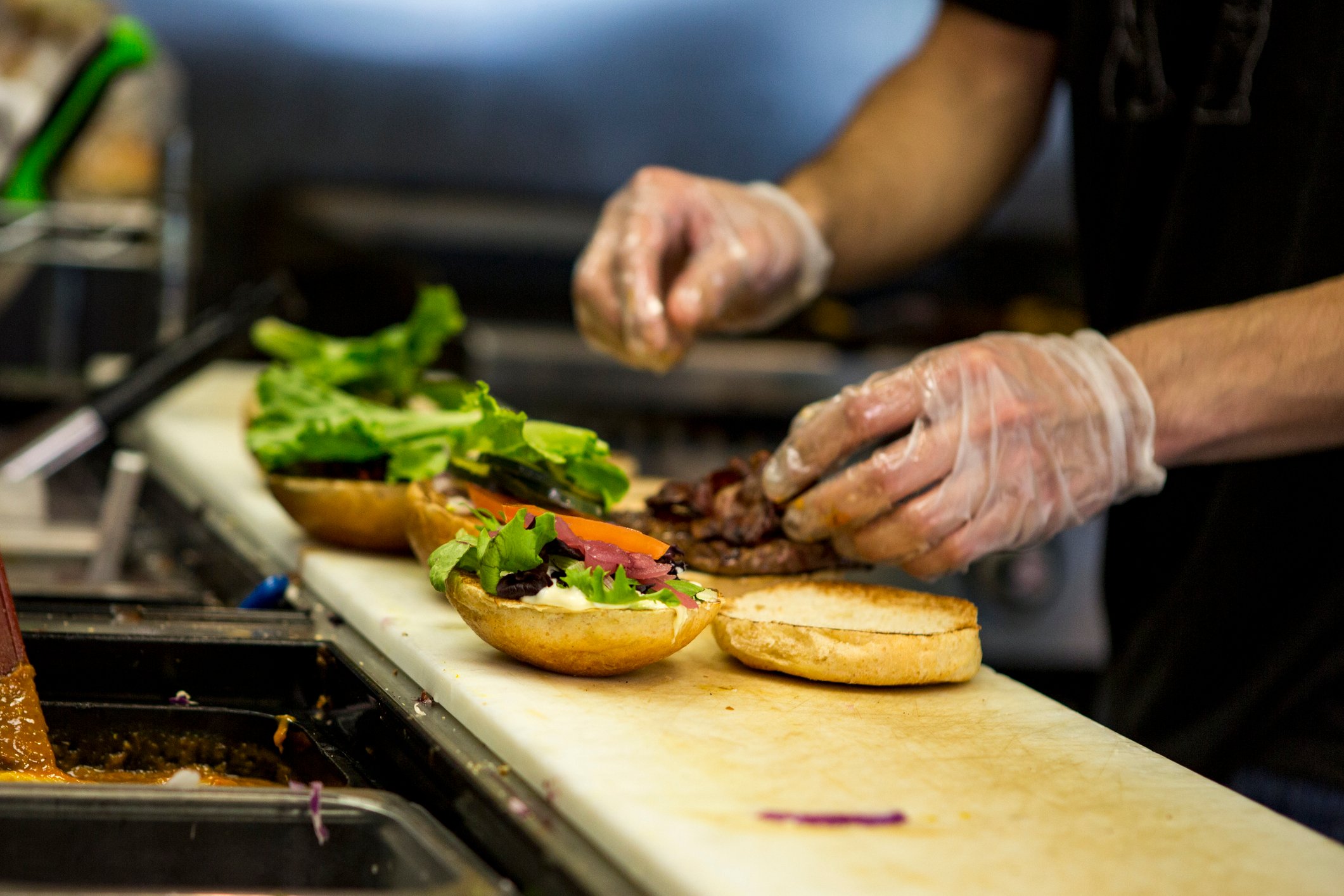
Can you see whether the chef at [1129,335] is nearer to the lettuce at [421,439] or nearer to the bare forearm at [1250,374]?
the bare forearm at [1250,374]

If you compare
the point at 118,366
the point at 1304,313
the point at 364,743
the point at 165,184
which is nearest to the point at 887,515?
the point at 1304,313

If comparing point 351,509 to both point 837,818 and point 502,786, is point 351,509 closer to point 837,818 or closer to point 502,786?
point 502,786

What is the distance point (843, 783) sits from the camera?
107 cm

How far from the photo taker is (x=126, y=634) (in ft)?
4.51

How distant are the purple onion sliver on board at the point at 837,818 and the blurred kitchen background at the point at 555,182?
3500mm

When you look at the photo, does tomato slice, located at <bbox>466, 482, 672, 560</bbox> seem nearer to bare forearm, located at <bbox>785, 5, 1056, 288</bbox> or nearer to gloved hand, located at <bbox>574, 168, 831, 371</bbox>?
gloved hand, located at <bbox>574, 168, 831, 371</bbox>

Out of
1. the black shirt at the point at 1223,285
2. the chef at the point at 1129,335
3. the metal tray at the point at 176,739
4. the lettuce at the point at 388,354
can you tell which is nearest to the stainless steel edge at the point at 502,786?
the metal tray at the point at 176,739

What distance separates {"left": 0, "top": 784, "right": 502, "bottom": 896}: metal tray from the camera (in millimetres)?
938

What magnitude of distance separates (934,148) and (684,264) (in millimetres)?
642

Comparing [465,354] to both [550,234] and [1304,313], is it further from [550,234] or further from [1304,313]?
[550,234]

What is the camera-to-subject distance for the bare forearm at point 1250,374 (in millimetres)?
1517

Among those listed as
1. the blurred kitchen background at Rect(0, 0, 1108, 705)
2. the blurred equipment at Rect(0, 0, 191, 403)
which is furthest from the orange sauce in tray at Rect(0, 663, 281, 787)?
the blurred kitchen background at Rect(0, 0, 1108, 705)

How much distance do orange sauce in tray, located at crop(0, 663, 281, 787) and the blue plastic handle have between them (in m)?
0.38

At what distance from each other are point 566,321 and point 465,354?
7.26 feet
